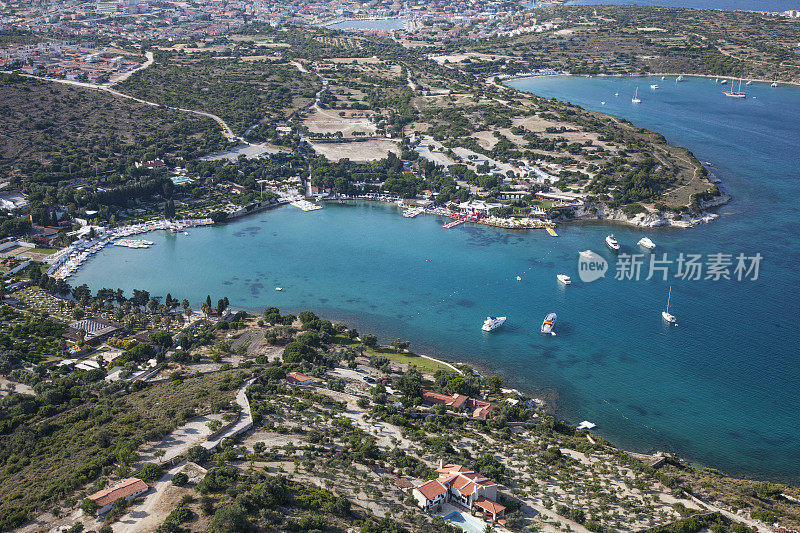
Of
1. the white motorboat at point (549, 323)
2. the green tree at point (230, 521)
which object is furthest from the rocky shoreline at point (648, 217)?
the green tree at point (230, 521)

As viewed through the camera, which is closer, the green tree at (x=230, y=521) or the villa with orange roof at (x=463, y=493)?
the green tree at (x=230, y=521)

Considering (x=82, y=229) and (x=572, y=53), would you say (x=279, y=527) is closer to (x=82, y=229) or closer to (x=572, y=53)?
(x=82, y=229)

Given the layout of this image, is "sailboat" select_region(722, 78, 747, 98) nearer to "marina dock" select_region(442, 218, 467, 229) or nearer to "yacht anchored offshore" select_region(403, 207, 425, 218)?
"marina dock" select_region(442, 218, 467, 229)

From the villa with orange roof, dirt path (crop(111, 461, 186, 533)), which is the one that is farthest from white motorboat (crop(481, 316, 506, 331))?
dirt path (crop(111, 461, 186, 533))

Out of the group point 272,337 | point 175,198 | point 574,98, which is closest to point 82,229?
point 175,198

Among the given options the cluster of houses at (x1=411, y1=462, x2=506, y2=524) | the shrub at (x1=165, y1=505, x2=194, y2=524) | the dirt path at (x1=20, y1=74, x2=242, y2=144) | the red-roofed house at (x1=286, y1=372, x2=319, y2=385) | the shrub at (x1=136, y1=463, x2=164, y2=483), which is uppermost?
the dirt path at (x1=20, y1=74, x2=242, y2=144)

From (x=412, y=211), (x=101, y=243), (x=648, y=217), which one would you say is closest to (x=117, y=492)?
(x=101, y=243)

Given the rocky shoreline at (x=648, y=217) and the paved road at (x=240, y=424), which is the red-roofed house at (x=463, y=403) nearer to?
the paved road at (x=240, y=424)
